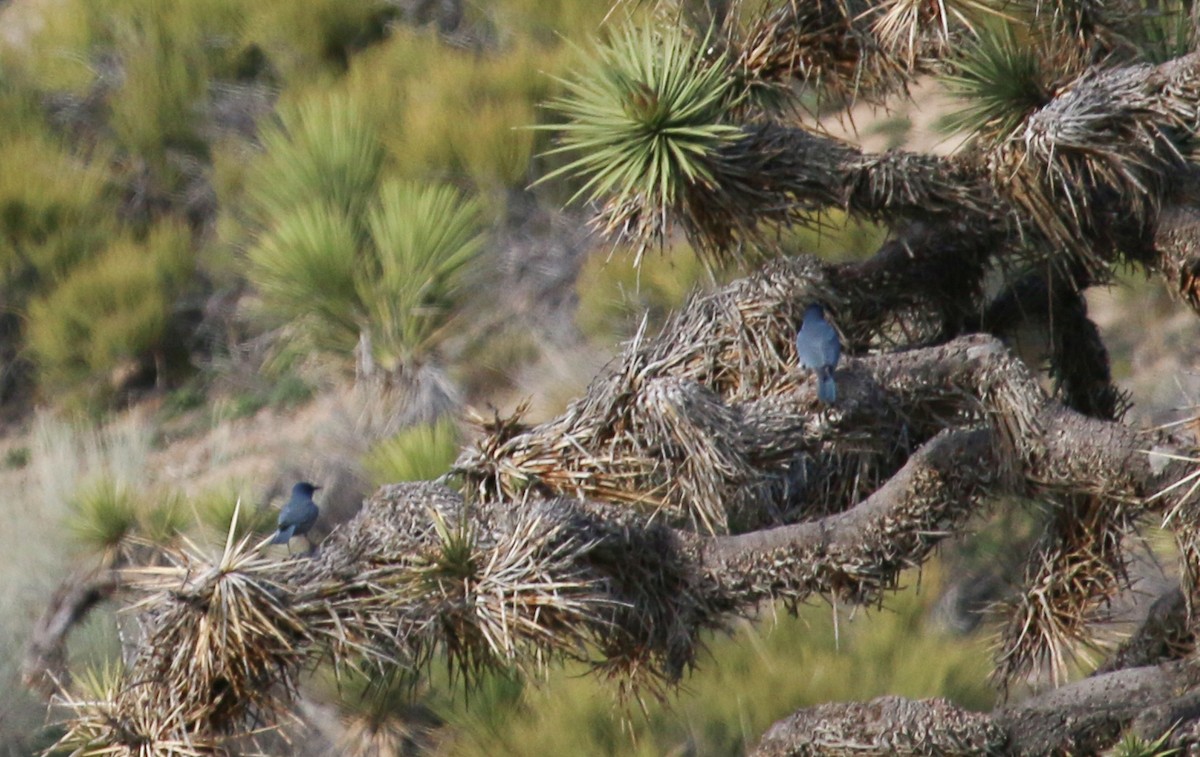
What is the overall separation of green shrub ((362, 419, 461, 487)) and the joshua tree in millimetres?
1073

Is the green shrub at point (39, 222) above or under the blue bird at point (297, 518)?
under

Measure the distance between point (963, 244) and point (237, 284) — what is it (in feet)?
22.8

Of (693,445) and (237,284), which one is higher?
(693,445)

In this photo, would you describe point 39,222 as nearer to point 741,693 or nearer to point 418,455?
point 418,455

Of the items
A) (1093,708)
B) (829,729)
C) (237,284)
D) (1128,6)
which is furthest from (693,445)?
(237,284)

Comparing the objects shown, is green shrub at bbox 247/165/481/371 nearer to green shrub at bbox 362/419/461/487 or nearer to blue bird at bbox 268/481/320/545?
green shrub at bbox 362/419/461/487

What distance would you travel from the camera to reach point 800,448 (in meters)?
5.14

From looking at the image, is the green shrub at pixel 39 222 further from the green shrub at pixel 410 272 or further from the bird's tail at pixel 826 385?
the bird's tail at pixel 826 385

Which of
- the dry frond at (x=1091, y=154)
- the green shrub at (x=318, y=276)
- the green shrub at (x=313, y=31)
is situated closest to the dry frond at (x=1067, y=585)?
the dry frond at (x=1091, y=154)

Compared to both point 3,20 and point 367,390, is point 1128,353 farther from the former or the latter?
point 3,20

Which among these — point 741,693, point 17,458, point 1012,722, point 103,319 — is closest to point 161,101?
point 103,319

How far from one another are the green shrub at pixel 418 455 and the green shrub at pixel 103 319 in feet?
16.4

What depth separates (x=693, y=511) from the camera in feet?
17.4

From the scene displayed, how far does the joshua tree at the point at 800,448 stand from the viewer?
15.1ft
